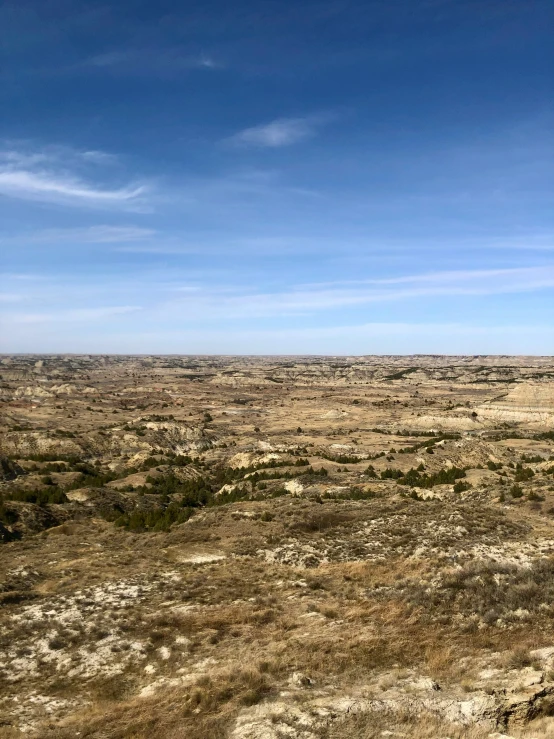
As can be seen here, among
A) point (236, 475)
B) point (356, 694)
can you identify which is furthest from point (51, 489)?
point (356, 694)

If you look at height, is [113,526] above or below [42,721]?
below

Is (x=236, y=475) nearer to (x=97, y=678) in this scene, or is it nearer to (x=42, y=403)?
(x=97, y=678)

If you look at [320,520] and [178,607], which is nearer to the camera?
[178,607]

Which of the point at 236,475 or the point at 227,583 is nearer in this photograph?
the point at 227,583

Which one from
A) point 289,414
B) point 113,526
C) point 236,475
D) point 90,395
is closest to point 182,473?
point 236,475

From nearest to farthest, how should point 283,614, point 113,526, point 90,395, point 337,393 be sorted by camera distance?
point 283,614
point 113,526
point 90,395
point 337,393

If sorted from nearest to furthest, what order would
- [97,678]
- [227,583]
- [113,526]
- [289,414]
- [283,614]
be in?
[97,678]
[283,614]
[227,583]
[113,526]
[289,414]

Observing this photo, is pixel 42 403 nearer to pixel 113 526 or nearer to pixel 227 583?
pixel 113 526

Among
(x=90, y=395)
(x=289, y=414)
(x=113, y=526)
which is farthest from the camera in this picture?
(x=90, y=395)

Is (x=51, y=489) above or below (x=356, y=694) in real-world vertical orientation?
below
